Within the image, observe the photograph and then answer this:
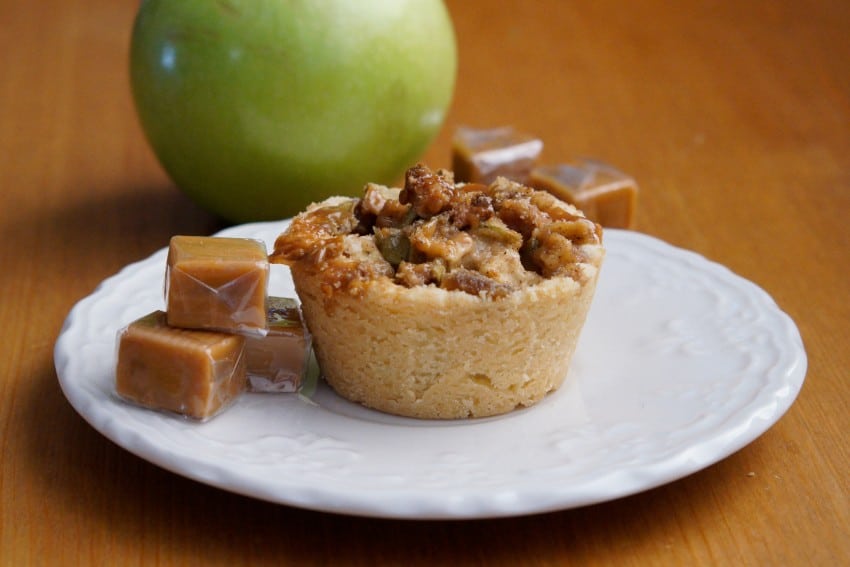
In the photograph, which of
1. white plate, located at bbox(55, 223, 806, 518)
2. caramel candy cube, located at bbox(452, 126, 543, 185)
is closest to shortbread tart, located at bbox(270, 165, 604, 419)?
white plate, located at bbox(55, 223, 806, 518)

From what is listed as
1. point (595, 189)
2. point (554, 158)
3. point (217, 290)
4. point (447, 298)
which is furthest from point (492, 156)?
point (217, 290)

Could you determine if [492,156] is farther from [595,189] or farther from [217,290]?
[217,290]

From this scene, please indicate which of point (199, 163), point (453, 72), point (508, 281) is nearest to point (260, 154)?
point (199, 163)

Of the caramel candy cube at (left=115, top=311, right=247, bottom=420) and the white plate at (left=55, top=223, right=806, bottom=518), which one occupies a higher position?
the caramel candy cube at (left=115, top=311, right=247, bottom=420)

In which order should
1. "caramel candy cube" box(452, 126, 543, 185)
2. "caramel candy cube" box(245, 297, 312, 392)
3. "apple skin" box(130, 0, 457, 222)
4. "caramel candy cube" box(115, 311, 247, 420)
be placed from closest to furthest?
"caramel candy cube" box(115, 311, 247, 420) → "caramel candy cube" box(245, 297, 312, 392) → "apple skin" box(130, 0, 457, 222) → "caramel candy cube" box(452, 126, 543, 185)

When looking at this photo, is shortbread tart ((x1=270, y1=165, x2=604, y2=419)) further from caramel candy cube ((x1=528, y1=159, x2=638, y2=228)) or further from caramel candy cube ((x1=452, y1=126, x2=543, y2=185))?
caramel candy cube ((x1=452, y1=126, x2=543, y2=185))

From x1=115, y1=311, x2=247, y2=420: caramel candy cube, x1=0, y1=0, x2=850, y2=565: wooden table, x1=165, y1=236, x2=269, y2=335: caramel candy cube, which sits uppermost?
x1=165, y1=236, x2=269, y2=335: caramel candy cube

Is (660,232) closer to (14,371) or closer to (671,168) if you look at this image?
(671,168)
